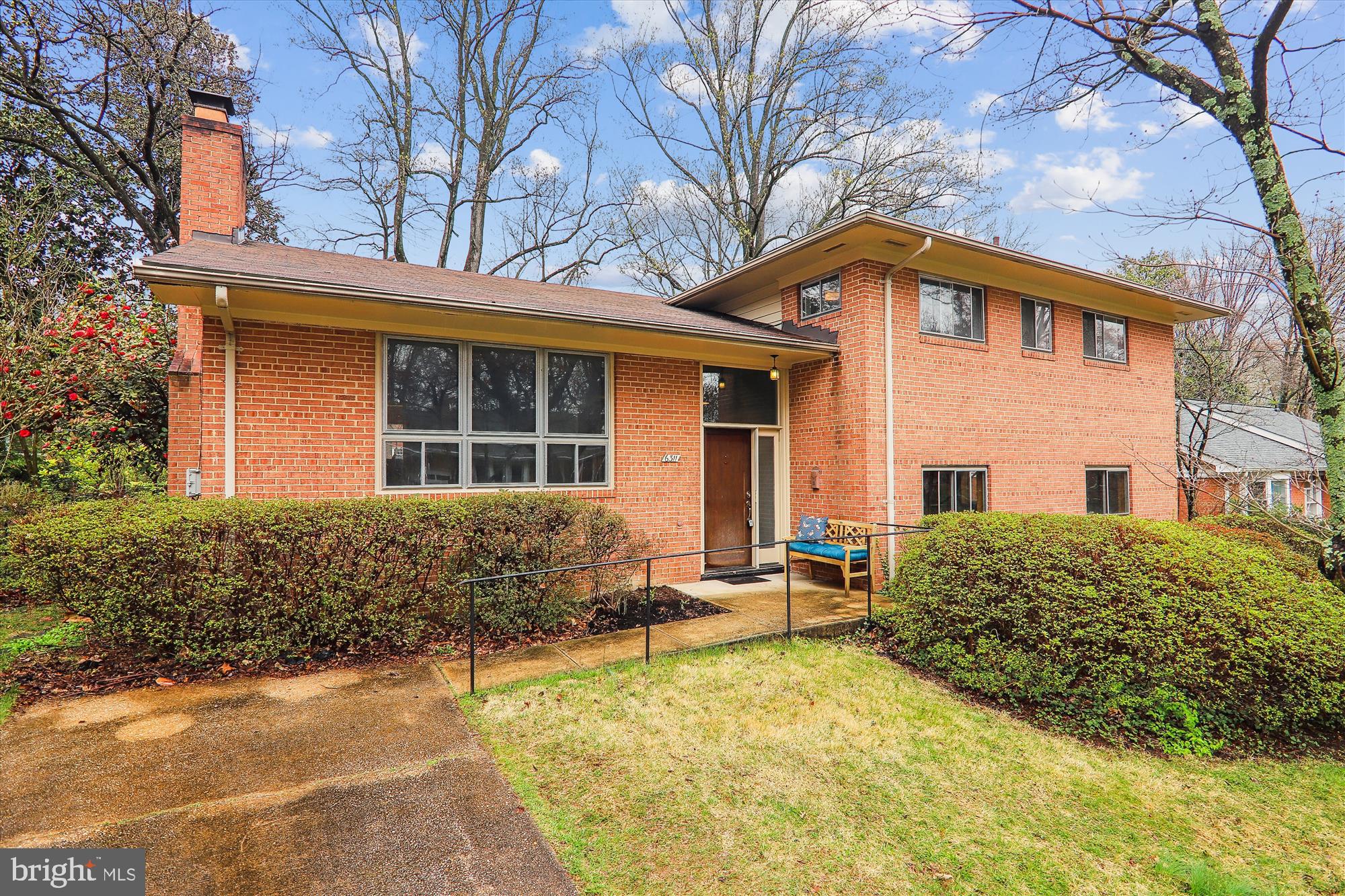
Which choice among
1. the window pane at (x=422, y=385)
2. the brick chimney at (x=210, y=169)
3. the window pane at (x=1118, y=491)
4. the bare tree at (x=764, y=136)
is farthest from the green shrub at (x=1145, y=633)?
the bare tree at (x=764, y=136)

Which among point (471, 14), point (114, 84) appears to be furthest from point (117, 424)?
point (471, 14)

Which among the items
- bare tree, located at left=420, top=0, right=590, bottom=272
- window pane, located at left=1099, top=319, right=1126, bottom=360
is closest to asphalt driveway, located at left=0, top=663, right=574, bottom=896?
window pane, located at left=1099, top=319, right=1126, bottom=360

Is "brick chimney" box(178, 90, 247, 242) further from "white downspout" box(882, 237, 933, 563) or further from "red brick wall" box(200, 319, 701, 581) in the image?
"white downspout" box(882, 237, 933, 563)

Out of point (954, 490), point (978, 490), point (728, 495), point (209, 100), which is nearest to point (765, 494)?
point (728, 495)

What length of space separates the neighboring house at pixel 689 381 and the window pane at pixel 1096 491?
2.0 inches

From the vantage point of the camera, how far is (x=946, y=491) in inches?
347

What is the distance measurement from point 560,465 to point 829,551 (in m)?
3.67

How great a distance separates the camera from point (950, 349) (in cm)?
883

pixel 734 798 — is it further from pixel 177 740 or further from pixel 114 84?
pixel 114 84

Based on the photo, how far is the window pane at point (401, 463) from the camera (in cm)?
649

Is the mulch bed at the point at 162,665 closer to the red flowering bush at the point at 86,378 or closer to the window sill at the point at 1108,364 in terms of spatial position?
the red flowering bush at the point at 86,378

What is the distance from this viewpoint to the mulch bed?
14.9ft

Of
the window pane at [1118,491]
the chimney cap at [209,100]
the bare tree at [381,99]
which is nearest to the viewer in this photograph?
the chimney cap at [209,100]

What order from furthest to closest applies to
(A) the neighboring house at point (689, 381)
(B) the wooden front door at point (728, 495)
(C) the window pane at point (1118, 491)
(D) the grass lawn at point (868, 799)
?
(C) the window pane at point (1118, 491) < (B) the wooden front door at point (728, 495) < (A) the neighboring house at point (689, 381) < (D) the grass lawn at point (868, 799)
